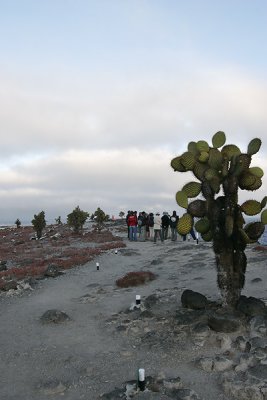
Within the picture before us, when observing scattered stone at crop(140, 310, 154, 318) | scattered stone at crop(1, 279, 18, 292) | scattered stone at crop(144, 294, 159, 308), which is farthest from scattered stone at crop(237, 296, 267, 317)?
scattered stone at crop(1, 279, 18, 292)

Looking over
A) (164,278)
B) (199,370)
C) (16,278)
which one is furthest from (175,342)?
(16,278)

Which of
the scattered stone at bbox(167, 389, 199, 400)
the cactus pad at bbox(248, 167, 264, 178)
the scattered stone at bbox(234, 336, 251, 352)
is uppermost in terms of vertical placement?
the cactus pad at bbox(248, 167, 264, 178)

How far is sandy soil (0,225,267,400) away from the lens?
9.95 metres

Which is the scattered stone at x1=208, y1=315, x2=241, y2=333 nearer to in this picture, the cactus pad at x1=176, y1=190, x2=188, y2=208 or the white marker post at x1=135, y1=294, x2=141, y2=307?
the white marker post at x1=135, y1=294, x2=141, y2=307

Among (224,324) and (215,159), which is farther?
(215,159)

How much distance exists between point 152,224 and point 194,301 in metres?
23.0

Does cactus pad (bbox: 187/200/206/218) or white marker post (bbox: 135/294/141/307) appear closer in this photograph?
cactus pad (bbox: 187/200/206/218)

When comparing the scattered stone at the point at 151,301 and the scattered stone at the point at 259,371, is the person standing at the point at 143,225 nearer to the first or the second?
the scattered stone at the point at 151,301

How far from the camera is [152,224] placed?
1480 inches

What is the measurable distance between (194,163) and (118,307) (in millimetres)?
6713

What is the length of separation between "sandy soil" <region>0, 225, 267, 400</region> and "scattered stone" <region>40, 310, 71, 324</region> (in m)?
0.23

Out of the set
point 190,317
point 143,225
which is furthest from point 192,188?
point 143,225

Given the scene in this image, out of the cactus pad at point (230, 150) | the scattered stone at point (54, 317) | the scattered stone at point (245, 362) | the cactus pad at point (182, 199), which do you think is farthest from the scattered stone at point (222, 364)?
the cactus pad at point (230, 150)

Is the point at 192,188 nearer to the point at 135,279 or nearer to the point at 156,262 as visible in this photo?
the point at 135,279
